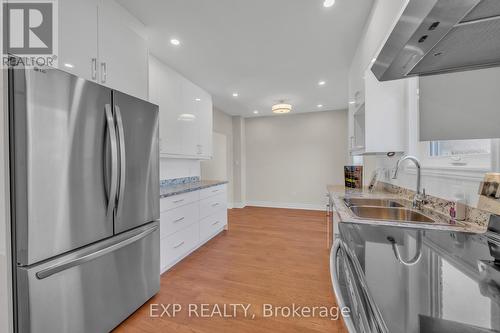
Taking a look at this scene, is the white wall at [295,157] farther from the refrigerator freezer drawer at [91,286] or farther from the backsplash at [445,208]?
the refrigerator freezer drawer at [91,286]

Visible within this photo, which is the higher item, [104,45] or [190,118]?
[104,45]

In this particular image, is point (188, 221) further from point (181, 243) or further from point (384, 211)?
point (384, 211)

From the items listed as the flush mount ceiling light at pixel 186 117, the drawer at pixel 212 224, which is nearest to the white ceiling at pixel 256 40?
the flush mount ceiling light at pixel 186 117

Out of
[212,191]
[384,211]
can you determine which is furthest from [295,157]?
[384,211]

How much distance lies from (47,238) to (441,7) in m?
1.91

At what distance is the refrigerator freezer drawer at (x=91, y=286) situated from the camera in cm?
107

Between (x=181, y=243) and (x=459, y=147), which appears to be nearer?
(x=459, y=147)

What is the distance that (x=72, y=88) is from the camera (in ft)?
4.00

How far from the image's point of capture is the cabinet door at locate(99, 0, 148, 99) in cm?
157

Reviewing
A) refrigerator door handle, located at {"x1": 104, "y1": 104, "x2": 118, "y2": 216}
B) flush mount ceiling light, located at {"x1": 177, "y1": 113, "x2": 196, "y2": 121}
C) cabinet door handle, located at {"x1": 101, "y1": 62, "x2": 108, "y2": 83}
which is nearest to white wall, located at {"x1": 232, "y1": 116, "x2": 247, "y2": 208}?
flush mount ceiling light, located at {"x1": 177, "y1": 113, "x2": 196, "y2": 121}

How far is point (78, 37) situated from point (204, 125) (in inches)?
88.3

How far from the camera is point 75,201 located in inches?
48.4

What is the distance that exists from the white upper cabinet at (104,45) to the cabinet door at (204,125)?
1503mm

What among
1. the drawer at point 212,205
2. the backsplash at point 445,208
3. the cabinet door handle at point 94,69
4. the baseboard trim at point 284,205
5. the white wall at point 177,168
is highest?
the cabinet door handle at point 94,69
